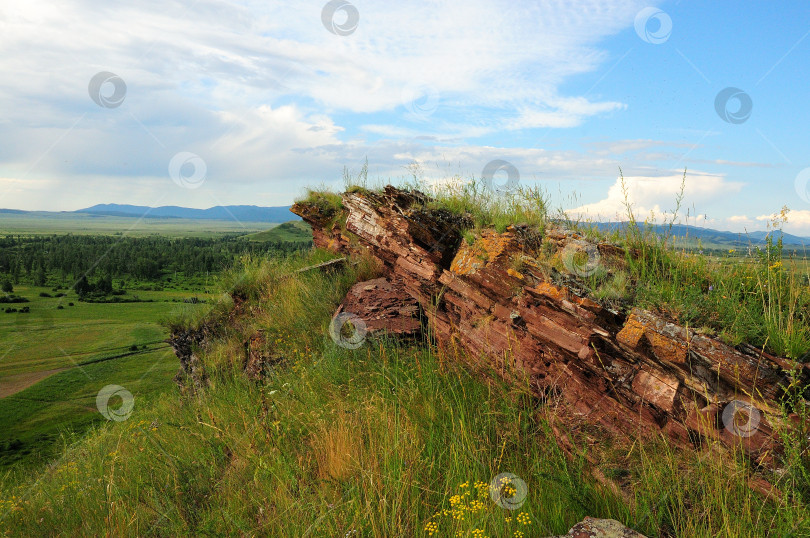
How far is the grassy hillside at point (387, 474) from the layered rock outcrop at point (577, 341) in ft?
0.86

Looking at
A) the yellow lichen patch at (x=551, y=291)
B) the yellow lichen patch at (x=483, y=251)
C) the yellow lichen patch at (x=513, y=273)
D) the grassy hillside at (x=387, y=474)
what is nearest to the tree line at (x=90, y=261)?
the grassy hillside at (x=387, y=474)

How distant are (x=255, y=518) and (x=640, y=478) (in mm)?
3236

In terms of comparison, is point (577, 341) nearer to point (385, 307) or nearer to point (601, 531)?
point (601, 531)

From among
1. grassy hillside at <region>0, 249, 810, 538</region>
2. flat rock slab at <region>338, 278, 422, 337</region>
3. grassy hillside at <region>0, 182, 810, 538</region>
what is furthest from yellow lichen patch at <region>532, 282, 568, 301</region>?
flat rock slab at <region>338, 278, 422, 337</region>

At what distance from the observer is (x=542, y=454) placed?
12.8 feet

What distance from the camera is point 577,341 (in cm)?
418

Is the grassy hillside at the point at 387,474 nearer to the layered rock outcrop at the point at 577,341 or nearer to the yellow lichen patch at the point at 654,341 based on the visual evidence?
the layered rock outcrop at the point at 577,341

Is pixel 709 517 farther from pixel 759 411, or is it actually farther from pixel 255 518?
pixel 255 518

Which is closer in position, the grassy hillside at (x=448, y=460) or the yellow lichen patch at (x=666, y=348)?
the grassy hillside at (x=448, y=460)

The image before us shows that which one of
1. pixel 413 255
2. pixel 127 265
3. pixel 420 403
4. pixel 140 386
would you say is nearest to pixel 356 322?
pixel 413 255

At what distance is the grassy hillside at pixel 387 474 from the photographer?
2.97m

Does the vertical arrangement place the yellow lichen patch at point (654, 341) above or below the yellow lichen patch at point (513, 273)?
below

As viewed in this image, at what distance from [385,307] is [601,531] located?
16.7ft

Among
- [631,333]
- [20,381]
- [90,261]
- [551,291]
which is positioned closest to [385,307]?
[551,291]
